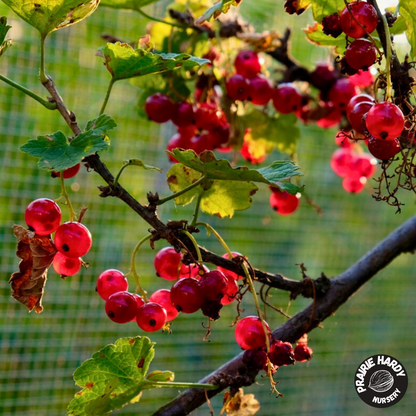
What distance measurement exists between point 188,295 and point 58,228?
9 cm

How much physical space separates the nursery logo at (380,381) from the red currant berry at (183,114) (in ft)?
0.95

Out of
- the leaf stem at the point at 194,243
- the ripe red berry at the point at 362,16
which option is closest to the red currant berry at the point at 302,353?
the leaf stem at the point at 194,243

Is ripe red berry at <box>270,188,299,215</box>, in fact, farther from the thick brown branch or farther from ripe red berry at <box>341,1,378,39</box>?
ripe red berry at <box>341,1,378,39</box>

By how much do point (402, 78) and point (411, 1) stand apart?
52mm

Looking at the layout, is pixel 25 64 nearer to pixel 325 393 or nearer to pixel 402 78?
pixel 402 78

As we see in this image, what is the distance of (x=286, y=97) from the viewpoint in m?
0.55

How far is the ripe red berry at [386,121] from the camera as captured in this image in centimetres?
29

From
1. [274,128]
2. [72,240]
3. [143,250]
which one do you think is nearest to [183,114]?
[274,128]

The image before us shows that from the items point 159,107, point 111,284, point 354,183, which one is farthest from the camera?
point 354,183

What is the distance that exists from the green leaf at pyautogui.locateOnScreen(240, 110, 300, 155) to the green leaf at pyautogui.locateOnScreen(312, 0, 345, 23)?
0.21 m

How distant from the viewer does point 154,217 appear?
13.4 inches

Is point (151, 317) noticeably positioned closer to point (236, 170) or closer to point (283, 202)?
point (236, 170)

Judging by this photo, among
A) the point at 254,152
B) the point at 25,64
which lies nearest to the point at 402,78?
the point at 254,152

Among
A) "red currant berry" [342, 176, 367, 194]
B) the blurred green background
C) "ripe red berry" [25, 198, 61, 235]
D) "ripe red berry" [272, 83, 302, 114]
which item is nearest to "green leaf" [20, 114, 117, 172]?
"ripe red berry" [25, 198, 61, 235]
